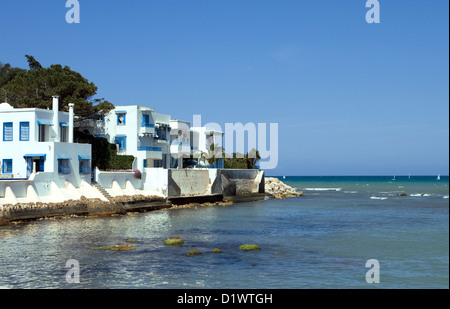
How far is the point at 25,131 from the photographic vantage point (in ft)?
150

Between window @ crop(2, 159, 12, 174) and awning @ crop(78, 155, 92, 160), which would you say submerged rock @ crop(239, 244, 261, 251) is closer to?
awning @ crop(78, 155, 92, 160)

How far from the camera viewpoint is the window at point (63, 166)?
46.3 m

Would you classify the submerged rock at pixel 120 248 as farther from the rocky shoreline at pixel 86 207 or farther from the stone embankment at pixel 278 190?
the stone embankment at pixel 278 190

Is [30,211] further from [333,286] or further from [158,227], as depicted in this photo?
[333,286]

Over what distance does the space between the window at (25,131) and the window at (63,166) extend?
136 inches

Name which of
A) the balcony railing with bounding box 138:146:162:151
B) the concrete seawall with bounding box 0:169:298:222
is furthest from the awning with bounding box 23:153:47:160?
the balcony railing with bounding box 138:146:162:151

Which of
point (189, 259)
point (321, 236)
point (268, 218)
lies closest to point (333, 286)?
point (189, 259)

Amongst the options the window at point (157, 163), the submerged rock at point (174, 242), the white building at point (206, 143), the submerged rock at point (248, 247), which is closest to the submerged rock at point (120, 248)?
the submerged rock at point (174, 242)

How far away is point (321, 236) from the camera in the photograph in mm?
34938

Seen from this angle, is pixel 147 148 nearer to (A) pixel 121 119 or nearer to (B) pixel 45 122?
(A) pixel 121 119

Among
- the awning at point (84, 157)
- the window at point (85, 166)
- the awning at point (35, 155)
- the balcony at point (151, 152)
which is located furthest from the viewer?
the balcony at point (151, 152)

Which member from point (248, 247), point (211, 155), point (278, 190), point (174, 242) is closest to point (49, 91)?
point (211, 155)

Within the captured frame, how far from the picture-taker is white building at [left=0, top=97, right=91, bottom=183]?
45000 millimetres

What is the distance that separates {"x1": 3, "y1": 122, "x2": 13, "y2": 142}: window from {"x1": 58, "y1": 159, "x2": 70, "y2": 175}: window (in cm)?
476
